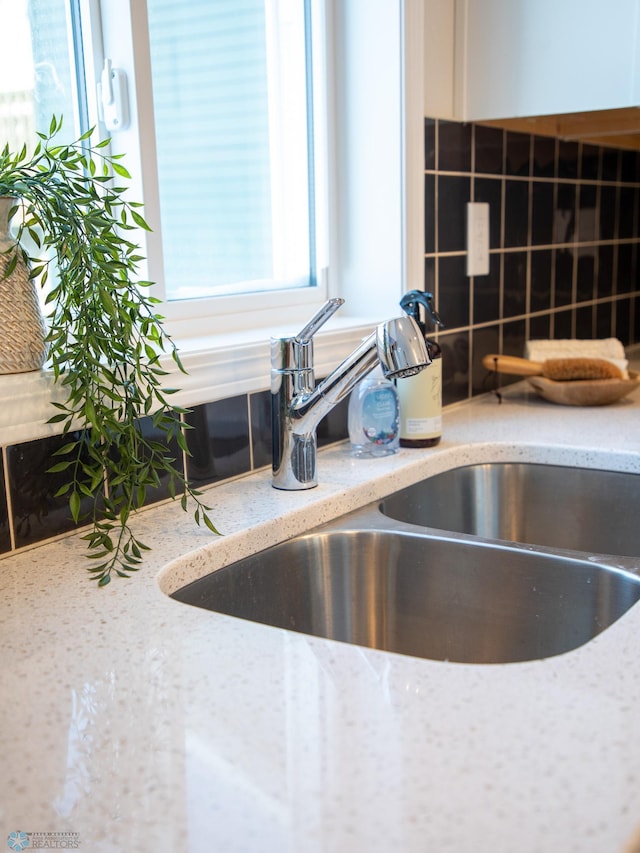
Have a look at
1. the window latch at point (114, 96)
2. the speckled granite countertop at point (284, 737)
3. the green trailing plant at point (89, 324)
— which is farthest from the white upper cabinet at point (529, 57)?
the speckled granite countertop at point (284, 737)

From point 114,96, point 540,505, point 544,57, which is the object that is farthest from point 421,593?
point 544,57

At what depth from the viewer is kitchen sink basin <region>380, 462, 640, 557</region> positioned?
4.59 feet

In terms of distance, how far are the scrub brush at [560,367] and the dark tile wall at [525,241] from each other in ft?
0.21

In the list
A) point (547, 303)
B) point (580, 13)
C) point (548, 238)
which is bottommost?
point (547, 303)

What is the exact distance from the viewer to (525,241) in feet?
6.58

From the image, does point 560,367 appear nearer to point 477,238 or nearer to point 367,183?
point 477,238

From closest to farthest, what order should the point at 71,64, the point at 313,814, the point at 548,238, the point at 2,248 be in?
the point at 313,814 → the point at 2,248 → the point at 71,64 → the point at 548,238

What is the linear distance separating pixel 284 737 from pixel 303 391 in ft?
2.00

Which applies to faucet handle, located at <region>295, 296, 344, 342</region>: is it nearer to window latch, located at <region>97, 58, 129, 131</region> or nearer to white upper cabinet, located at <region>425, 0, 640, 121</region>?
window latch, located at <region>97, 58, 129, 131</region>

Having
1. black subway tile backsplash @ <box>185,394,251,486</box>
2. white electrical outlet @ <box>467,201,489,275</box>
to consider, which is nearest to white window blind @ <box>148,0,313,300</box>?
black subway tile backsplash @ <box>185,394,251,486</box>

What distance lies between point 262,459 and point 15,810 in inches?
31.5

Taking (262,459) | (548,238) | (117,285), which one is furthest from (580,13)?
(117,285)

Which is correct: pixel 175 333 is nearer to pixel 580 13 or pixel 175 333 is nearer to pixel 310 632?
pixel 310 632

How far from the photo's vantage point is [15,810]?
553 millimetres
